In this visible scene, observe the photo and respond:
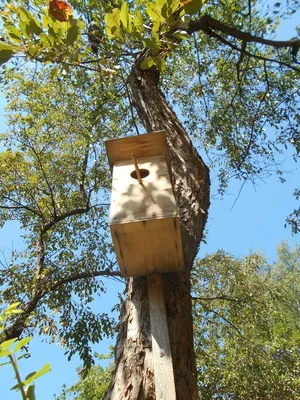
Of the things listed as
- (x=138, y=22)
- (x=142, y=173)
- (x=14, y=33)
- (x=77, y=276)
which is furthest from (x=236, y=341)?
(x=14, y=33)

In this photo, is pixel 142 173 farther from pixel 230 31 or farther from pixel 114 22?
pixel 230 31

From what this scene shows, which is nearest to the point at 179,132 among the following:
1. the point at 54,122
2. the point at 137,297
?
the point at 137,297

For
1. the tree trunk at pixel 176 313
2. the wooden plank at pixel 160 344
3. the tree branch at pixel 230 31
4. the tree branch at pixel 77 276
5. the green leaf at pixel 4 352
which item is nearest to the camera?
the green leaf at pixel 4 352

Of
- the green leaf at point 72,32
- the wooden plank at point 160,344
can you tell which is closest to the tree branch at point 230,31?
the green leaf at point 72,32

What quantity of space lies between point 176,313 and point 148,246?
321mm

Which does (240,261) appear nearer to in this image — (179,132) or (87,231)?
(87,231)

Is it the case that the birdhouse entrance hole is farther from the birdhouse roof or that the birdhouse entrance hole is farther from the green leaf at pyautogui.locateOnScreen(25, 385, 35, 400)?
the green leaf at pyautogui.locateOnScreen(25, 385, 35, 400)

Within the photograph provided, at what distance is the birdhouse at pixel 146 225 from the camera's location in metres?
1.72

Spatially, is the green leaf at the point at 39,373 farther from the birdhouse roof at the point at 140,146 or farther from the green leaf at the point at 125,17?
the birdhouse roof at the point at 140,146

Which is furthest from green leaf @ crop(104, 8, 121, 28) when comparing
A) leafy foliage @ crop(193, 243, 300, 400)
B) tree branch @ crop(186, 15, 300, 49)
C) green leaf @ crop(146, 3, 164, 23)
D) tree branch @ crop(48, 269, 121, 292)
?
tree branch @ crop(48, 269, 121, 292)

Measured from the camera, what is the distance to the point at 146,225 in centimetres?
172

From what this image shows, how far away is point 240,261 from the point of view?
6168 millimetres

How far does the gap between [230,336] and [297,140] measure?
9.13ft

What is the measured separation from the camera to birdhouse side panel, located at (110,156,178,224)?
173 cm
